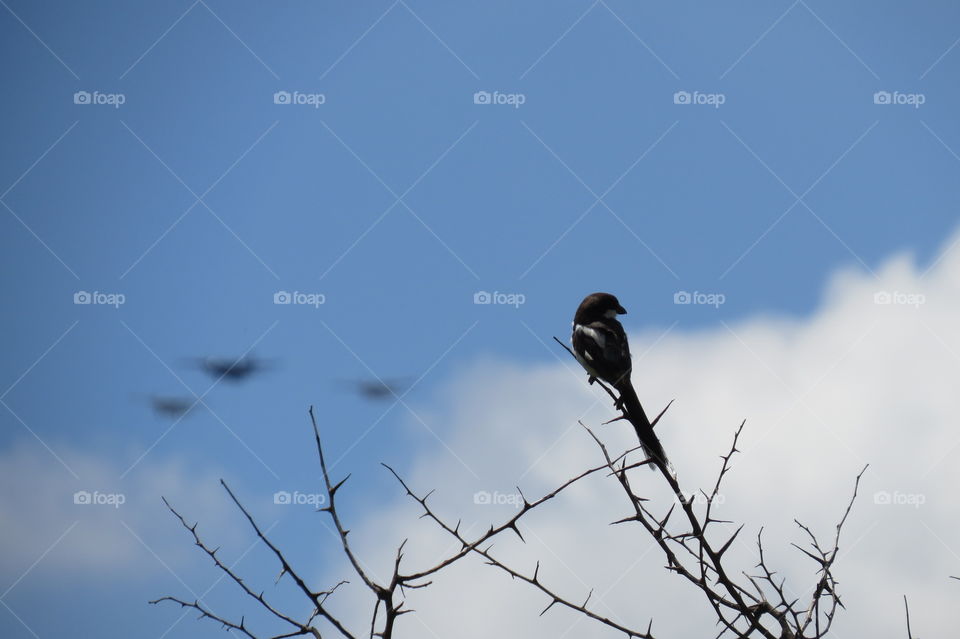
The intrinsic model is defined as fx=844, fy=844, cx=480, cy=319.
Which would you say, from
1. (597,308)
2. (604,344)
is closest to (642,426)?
(604,344)

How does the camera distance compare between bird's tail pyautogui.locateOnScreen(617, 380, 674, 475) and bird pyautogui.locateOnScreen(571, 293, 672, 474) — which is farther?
bird pyautogui.locateOnScreen(571, 293, 672, 474)

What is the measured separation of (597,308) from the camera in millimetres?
5578

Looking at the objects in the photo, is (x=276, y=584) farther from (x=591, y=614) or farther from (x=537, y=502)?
(x=591, y=614)

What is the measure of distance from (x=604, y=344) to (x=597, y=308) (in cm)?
48

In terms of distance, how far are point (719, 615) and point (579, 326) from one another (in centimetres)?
300

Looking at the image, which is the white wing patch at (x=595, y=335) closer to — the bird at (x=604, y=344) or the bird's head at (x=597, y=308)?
the bird at (x=604, y=344)

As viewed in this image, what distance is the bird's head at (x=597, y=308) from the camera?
18.2 ft

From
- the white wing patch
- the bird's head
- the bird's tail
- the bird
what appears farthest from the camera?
the bird's head

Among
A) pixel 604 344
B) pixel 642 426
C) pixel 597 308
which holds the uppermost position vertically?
pixel 597 308

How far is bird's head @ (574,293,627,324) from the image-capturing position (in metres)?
5.56

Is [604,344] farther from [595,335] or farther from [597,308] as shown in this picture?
[597,308]

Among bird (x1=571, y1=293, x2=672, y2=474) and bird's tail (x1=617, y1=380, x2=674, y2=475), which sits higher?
bird (x1=571, y1=293, x2=672, y2=474)

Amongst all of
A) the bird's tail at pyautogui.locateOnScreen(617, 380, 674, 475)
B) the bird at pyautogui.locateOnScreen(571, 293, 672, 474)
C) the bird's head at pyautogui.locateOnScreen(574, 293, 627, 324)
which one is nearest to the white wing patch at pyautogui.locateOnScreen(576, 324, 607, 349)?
the bird at pyautogui.locateOnScreen(571, 293, 672, 474)

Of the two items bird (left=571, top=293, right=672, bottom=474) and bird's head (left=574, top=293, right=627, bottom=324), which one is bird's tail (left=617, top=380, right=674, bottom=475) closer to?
bird (left=571, top=293, right=672, bottom=474)
